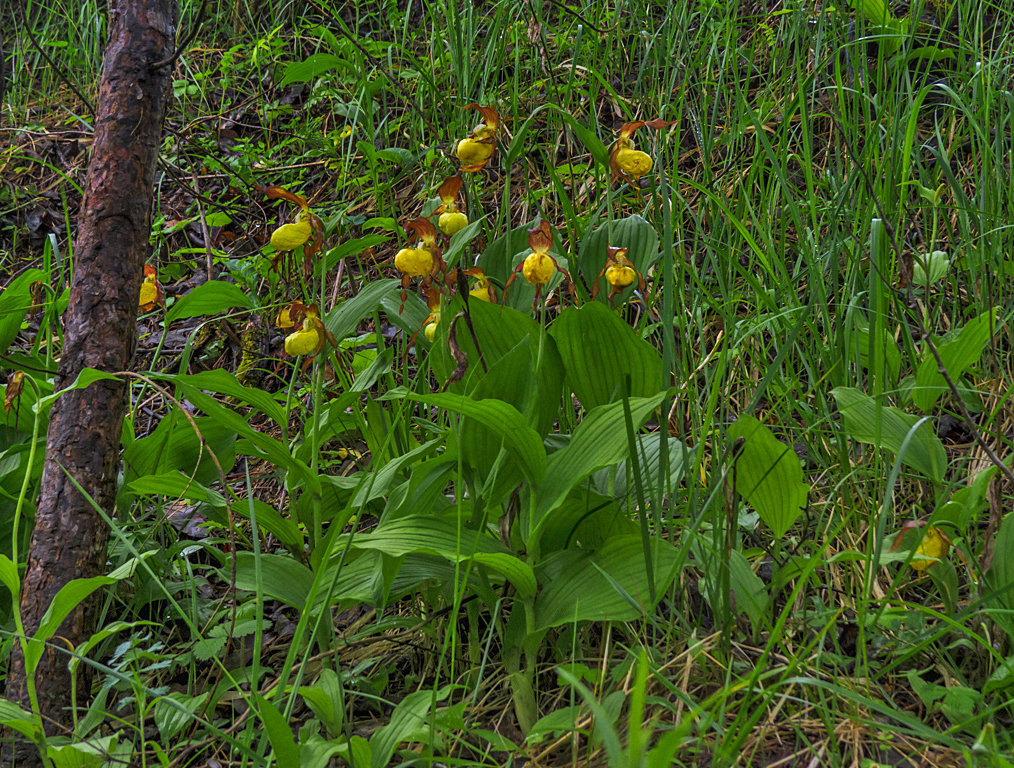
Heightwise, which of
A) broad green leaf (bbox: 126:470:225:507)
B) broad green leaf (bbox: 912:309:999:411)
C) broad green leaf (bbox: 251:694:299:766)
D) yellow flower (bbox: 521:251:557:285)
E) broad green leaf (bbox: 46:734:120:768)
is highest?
yellow flower (bbox: 521:251:557:285)

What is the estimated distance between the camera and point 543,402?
1.11 m

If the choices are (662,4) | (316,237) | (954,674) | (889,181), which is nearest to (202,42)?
(662,4)

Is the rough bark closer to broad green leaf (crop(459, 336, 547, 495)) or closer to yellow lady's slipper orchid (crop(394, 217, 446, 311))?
yellow lady's slipper orchid (crop(394, 217, 446, 311))

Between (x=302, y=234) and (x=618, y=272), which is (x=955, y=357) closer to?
(x=618, y=272)

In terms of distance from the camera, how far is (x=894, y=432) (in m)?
1.14

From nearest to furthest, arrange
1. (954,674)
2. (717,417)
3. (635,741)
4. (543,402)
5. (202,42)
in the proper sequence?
(635,741) < (954,674) < (543,402) < (717,417) < (202,42)

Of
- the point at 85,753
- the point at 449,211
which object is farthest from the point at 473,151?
the point at 85,753

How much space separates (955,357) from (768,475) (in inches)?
17.5

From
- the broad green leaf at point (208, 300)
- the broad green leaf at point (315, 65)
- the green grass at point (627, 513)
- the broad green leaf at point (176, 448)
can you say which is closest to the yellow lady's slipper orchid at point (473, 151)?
the green grass at point (627, 513)

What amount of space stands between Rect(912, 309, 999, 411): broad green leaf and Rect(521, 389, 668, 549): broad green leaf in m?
0.53

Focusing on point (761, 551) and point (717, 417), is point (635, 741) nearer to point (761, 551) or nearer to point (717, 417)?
point (761, 551)

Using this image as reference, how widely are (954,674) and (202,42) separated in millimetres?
4236

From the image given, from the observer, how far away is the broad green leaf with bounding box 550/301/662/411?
111cm

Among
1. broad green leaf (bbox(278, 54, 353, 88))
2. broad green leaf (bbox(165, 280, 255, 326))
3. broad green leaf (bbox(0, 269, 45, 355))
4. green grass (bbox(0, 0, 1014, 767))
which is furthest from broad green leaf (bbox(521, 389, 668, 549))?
broad green leaf (bbox(278, 54, 353, 88))
